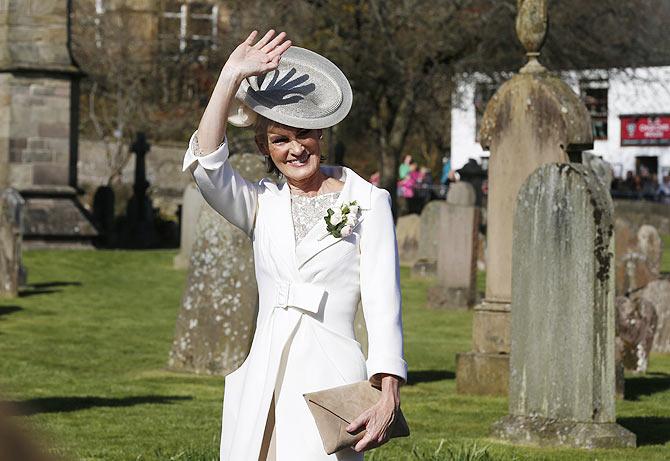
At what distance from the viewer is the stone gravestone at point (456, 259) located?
18.9 meters

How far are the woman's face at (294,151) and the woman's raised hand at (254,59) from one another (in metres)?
0.26

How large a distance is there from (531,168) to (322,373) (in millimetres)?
7415

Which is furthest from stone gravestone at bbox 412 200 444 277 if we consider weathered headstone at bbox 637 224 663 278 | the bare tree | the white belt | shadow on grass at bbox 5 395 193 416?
the white belt

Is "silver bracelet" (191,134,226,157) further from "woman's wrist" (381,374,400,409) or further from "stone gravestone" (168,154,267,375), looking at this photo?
"stone gravestone" (168,154,267,375)

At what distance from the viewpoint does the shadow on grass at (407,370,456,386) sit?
12.1 metres

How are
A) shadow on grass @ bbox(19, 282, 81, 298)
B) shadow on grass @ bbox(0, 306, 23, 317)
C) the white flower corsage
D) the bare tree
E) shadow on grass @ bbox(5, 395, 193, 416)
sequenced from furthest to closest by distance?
the bare tree, shadow on grass @ bbox(19, 282, 81, 298), shadow on grass @ bbox(0, 306, 23, 317), shadow on grass @ bbox(5, 395, 193, 416), the white flower corsage

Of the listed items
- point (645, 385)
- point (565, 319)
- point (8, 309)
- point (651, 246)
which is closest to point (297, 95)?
point (565, 319)

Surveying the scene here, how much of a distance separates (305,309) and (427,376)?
8179mm

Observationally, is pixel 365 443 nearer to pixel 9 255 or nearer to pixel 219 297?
pixel 219 297

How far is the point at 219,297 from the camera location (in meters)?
11.8

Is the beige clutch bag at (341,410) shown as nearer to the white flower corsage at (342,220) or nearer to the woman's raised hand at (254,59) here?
the white flower corsage at (342,220)

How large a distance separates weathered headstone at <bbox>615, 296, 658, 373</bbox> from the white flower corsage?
8.39 m

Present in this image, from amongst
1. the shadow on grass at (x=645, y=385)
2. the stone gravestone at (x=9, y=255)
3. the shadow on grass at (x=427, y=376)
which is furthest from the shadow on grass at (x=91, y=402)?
the stone gravestone at (x=9, y=255)

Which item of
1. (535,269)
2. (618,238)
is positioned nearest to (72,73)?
(618,238)
